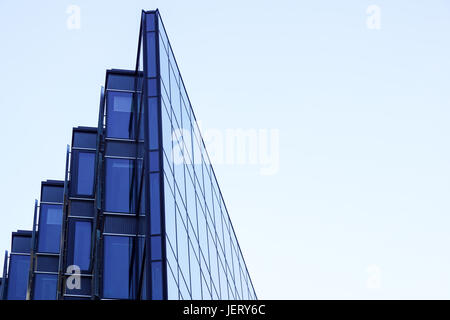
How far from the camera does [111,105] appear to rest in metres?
34.5

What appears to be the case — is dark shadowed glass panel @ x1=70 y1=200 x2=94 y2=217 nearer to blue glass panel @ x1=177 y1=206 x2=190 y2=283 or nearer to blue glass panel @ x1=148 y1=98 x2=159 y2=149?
blue glass panel @ x1=177 y1=206 x2=190 y2=283

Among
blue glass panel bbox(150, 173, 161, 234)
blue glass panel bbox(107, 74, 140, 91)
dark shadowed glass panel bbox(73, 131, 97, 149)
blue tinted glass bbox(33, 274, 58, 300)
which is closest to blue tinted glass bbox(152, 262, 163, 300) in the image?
blue glass panel bbox(150, 173, 161, 234)

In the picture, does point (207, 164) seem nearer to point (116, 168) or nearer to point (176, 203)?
point (116, 168)

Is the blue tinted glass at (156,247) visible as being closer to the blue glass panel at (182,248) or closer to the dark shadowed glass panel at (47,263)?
the blue glass panel at (182,248)

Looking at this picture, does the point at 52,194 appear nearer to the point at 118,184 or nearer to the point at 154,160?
the point at 118,184

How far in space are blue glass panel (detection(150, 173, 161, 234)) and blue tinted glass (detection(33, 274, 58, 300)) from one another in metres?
15.5

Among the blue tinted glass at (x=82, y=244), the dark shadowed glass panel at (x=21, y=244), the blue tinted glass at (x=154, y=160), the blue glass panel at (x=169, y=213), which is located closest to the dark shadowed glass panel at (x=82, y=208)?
the blue tinted glass at (x=82, y=244)

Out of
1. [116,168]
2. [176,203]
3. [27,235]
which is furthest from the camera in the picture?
[27,235]

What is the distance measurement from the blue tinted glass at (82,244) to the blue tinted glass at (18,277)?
10255 millimetres

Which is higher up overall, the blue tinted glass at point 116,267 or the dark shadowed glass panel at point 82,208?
the dark shadowed glass panel at point 82,208

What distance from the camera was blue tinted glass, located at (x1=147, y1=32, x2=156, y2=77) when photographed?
2973 centimetres

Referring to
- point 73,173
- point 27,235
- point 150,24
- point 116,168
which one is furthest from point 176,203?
point 27,235

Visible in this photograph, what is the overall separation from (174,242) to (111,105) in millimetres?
10127

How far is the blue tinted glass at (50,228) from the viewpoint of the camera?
41.7 meters
